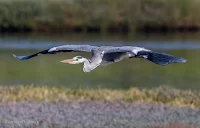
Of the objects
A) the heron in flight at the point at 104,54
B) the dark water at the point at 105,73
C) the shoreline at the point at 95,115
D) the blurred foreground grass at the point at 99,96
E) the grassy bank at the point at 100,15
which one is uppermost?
the heron in flight at the point at 104,54

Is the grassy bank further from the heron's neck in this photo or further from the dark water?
the heron's neck

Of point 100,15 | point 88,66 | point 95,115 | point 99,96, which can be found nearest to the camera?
point 88,66

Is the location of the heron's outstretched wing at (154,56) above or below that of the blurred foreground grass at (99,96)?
→ above

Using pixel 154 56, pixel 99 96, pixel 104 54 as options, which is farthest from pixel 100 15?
pixel 154 56

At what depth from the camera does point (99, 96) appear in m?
13.0

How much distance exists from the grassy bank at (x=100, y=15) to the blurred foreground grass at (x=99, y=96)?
29681 millimetres

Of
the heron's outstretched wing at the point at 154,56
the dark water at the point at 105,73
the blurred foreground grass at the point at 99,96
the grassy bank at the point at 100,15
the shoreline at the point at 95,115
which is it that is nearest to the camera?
the heron's outstretched wing at the point at 154,56

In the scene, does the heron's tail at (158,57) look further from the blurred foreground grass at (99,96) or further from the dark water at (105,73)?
the dark water at (105,73)

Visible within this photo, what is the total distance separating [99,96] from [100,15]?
3122cm

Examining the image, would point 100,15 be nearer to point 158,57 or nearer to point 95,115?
point 95,115

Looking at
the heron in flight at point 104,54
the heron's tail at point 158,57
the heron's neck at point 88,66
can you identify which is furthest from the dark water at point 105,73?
the heron's tail at point 158,57

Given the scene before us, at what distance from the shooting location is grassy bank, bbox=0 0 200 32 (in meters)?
43.2

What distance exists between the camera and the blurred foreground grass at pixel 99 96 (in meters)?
12.5

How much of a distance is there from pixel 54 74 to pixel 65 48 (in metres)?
13.1
